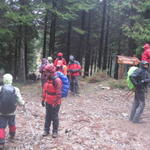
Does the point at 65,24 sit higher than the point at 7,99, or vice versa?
the point at 65,24

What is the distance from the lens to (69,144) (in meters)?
6.36

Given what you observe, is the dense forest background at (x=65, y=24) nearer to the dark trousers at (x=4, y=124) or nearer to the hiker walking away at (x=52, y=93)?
the hiker walking away at (x=52, y=93)

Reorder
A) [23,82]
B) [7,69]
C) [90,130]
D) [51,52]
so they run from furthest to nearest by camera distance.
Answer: [7,69] < [51,52] < [23,82] < [90,130]

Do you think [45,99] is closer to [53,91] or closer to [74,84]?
[53,91]

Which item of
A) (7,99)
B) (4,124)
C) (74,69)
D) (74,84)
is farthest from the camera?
(74,84)

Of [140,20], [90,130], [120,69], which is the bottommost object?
[90,130]

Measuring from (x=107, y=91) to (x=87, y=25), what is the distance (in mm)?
13939

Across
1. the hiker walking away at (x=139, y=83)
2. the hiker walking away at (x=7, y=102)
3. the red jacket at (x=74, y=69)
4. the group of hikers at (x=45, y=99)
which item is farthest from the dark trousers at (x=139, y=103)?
the red jacket at (x=74, y=69)

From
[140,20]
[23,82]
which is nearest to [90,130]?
[23,82]

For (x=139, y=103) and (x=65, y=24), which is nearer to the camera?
(x=139, y=103)

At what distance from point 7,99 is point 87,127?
306cm

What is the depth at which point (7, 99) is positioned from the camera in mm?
5883

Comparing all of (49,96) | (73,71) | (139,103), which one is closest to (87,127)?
(139,103)

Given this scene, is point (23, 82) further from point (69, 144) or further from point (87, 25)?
point (69, 144)
